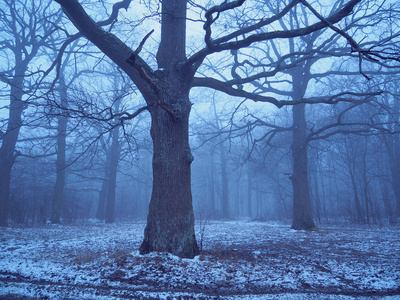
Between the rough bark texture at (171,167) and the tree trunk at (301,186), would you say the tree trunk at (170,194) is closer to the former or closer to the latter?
the rough bark texture at (171,167)

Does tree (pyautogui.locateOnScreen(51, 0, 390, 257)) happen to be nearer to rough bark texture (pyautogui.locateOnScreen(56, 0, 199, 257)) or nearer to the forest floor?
rough bark texture (pyautogui.locateOnScreen(56, 0, 199, 257))

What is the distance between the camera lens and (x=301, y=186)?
10.0 m

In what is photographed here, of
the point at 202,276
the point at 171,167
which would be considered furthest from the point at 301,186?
the point at 202,276

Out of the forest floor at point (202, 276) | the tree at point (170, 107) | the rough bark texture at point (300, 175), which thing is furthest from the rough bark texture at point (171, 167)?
the rough bark texture at point (300, 175)

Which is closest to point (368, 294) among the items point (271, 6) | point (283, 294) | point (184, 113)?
point (283, 294)

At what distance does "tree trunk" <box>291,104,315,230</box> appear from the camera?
9.70 m

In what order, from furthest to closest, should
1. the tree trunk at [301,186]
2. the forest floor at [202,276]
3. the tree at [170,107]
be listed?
the tree trunk at [301,186] < the tree at [170,107] < the forest floor at [202,276]

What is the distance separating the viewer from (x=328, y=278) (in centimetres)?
344

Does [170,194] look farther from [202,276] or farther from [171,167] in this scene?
[202,276]

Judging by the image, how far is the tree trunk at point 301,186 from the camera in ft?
31.8

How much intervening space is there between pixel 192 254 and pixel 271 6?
1023 centimetres

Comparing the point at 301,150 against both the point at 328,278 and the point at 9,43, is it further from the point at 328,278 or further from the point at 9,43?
the point at 9,43

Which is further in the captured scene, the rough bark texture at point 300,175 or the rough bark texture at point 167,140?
the rough bark texture at point 300,175

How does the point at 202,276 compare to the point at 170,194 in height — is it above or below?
below
